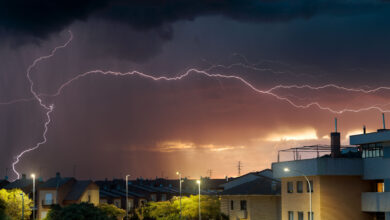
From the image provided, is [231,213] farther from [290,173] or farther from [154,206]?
[154,206]

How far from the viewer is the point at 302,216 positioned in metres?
51.0

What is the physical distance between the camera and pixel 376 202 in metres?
47.3

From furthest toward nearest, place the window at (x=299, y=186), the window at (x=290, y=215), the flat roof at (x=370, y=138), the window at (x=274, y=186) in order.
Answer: the window at (x=274, y=186) < the window at (x=290, y=215) < the window at (x=299, y=186) < the flat roof at (x=370, y=138)

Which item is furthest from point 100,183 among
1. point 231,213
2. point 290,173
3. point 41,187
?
point 290,173

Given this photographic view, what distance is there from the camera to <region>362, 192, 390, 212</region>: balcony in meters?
46.3

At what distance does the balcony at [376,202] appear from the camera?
46.3m

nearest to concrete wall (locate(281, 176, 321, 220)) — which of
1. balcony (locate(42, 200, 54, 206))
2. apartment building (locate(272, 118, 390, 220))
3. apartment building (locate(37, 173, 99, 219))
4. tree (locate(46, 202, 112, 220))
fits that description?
apartment building (locate(272, 118, 390, 220))

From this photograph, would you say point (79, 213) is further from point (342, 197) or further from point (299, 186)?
point (342, 197)

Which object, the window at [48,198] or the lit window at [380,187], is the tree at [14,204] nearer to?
the window at [48,198]

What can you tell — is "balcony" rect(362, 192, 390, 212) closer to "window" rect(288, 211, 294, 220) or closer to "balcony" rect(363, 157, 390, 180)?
"balcony" rect(363, 157, 390, 180)

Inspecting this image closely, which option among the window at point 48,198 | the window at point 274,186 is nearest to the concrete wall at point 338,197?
the window at point 274,186

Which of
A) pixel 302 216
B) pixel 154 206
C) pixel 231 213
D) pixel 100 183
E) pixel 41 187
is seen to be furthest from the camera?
pixel 100 183

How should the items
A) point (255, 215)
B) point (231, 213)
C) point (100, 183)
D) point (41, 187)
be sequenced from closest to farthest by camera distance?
point (255, 215), point (231, 213), point (41, 187), point (100, 183)

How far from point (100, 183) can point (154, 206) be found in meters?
61.0
